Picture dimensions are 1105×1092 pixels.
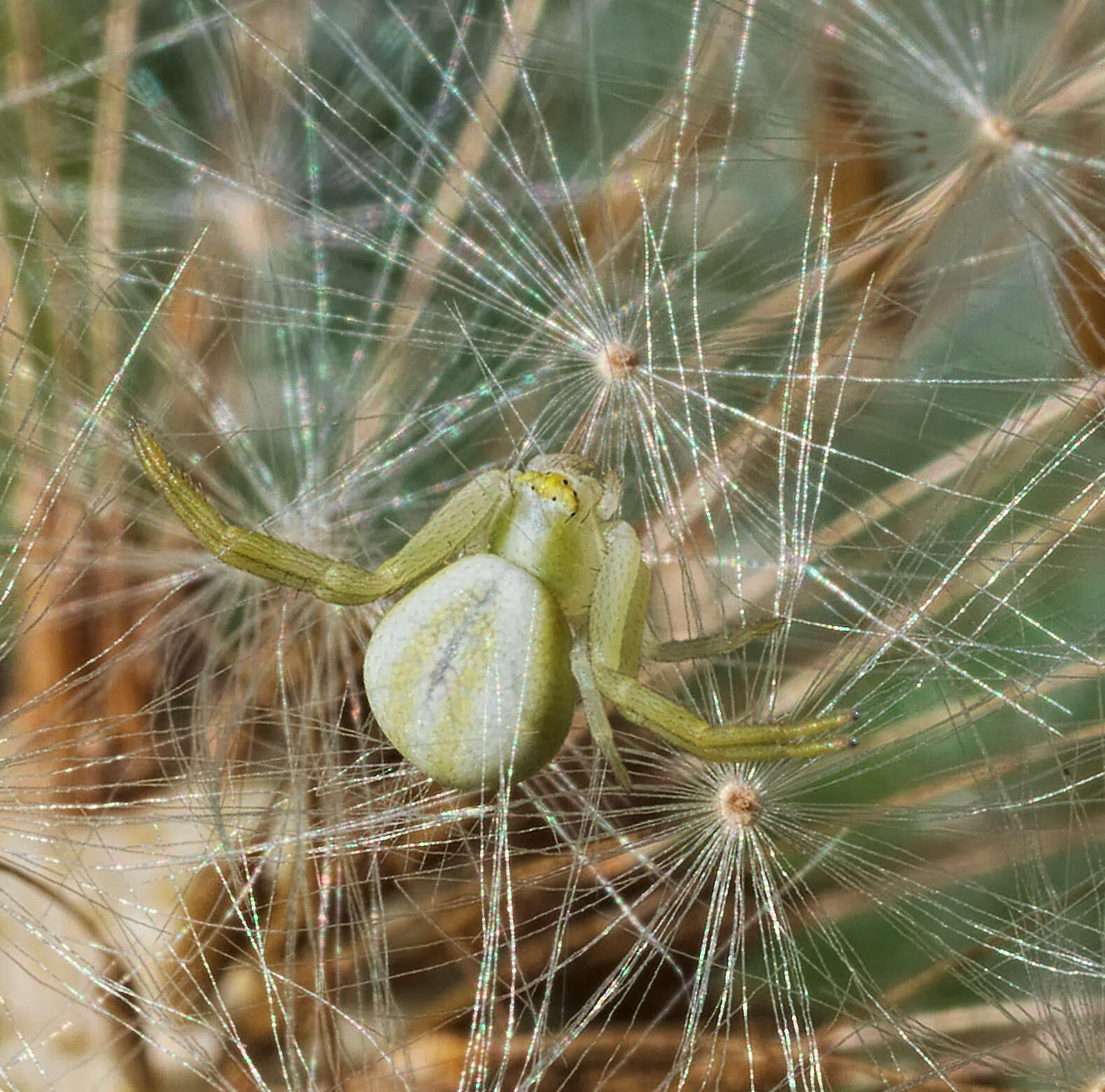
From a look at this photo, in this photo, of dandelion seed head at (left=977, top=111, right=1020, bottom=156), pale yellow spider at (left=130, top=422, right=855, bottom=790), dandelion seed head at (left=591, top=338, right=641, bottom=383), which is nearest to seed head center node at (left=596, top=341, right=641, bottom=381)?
dandelion seed head at (left=591, top=338, right=641, bottom=383)

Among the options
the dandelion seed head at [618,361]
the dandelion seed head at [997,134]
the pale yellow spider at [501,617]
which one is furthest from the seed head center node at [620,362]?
the dandelion seed head at [997,134]

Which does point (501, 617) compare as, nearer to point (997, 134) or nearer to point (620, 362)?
point (620, 362)

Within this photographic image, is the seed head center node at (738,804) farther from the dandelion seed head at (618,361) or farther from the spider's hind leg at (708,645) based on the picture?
the dandelion seed head at (618,361)

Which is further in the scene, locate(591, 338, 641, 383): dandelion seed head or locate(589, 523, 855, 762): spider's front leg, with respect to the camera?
locate(591, 338, 641, 383): dandelion seed head

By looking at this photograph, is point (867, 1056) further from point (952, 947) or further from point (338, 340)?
point (338, 340)

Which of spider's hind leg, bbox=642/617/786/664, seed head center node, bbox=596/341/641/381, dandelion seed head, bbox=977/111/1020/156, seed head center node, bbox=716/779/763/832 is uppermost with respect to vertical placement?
dandelion seed head, bbox=977/111/1020/156

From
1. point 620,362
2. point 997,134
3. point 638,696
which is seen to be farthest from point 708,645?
point 997,134

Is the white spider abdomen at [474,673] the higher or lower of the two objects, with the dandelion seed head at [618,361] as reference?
lower

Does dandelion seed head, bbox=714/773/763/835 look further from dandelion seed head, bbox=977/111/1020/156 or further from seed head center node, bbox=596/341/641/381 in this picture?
dandelion seed head, bbox=977/111/1020/156
